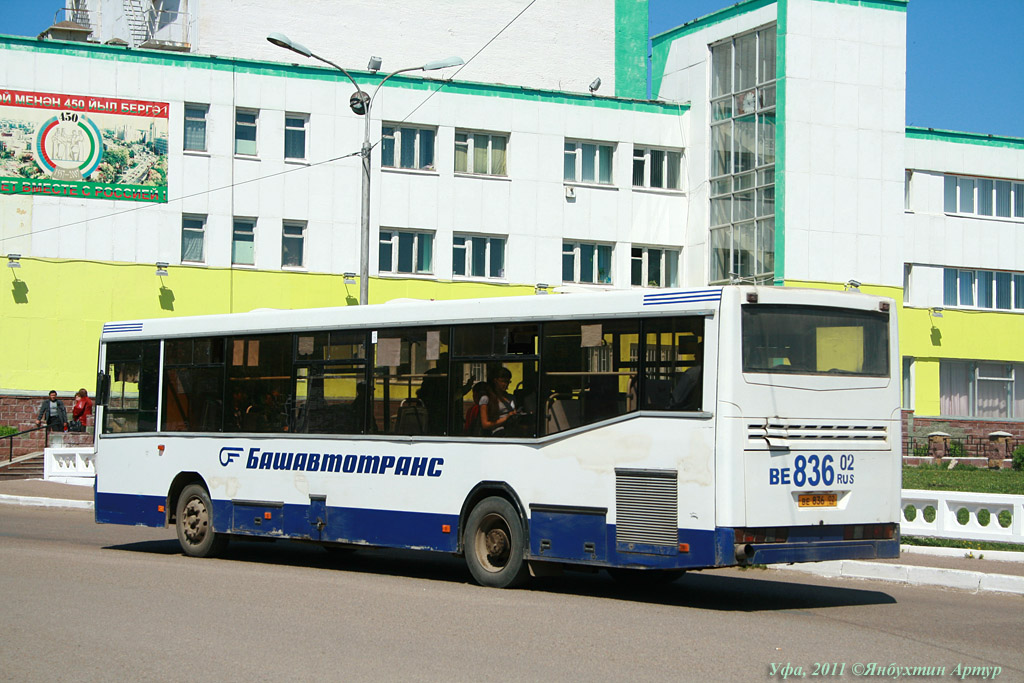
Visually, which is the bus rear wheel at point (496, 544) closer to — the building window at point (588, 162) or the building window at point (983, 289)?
the building window at point (588, 162)

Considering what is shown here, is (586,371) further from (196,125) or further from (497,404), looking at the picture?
(196,125)

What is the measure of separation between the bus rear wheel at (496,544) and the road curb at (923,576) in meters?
3.63

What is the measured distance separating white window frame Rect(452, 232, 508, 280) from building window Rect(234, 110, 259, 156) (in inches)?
274

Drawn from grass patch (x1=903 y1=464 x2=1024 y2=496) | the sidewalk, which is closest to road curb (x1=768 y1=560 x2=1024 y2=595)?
the sidewalk

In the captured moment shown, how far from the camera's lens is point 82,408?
1407 inches

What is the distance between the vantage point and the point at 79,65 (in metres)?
38.4

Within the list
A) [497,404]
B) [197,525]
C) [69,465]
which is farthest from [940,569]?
[69,465]

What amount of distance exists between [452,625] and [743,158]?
3371 centimetres

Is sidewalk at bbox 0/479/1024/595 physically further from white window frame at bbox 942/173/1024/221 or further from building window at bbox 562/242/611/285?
white window frame at bbox 942/173/1024/221

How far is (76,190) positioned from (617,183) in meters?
17.2

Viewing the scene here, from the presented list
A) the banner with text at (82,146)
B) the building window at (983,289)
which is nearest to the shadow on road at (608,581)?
the banner with text at (82,146)

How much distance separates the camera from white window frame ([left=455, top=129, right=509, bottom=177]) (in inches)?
1670

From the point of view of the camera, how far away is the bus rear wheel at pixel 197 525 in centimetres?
1722

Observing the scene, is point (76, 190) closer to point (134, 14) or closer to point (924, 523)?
point (134, 14)
